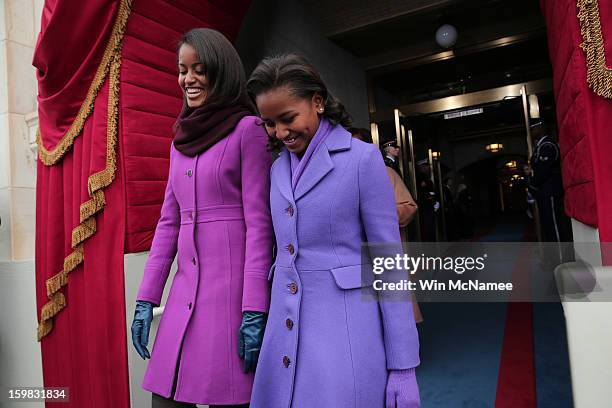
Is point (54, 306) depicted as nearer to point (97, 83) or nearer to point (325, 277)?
point (97, 83)

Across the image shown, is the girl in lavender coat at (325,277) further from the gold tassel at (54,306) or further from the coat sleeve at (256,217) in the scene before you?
the gold tassel at (54,306)

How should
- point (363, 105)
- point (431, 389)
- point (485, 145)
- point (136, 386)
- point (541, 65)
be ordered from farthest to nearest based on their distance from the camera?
1. point (485, 145)
2. point (541, 65)
3. point (363, 105)
4. point (431, 389)
5. point (136, 386)

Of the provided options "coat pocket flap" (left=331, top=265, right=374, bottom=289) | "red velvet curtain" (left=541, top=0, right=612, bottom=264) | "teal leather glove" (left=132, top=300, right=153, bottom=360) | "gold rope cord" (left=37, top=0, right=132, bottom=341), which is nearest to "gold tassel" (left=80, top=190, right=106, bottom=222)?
"gold rope cord" (left=37, top=0, right=132, bottom=341)

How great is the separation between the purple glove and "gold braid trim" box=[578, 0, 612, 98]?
3.48 ft

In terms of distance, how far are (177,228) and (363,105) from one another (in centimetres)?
403

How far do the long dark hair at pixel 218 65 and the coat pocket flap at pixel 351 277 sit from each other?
64 cm

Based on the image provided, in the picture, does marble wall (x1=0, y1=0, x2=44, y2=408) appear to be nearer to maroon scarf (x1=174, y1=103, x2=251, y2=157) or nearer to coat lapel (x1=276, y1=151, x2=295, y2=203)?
maroon scarf (x1=174, y1=103, x2=251, y2=157)

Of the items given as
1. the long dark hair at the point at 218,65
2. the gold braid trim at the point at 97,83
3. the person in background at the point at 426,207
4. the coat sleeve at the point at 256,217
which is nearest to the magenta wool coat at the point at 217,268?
the coat sleeve at the point at 256,217

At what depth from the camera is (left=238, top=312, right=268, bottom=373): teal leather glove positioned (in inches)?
43.1

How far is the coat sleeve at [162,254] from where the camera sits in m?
1.34

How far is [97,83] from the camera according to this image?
210 centimetres

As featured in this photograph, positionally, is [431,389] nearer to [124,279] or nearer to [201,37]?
[124,279]

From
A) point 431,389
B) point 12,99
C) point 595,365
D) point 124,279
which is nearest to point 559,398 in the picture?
point 431,389

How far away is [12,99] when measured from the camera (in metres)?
2.57
